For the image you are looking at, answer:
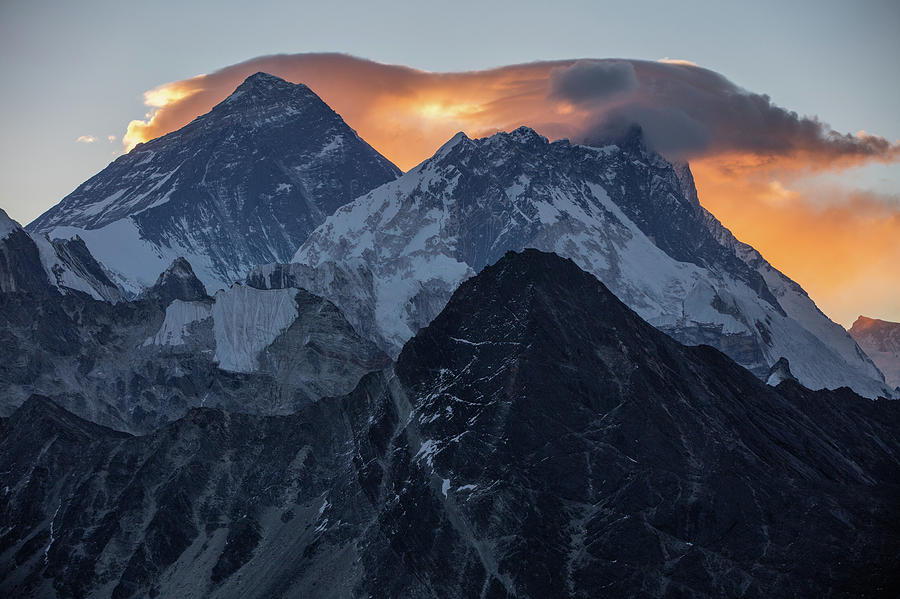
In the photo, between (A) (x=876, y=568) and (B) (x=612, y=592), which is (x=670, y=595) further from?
(A) (x=876, y=568)

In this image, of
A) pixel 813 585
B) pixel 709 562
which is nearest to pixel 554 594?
pixel 709 562

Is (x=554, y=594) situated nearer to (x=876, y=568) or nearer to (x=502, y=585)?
(x=502, y=585)

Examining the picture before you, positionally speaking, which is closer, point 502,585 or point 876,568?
point 876,568

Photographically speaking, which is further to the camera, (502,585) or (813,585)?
(502,585)

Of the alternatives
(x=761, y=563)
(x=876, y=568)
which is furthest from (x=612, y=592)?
(x=876, y=568)

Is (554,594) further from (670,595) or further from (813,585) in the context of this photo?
(813,585)

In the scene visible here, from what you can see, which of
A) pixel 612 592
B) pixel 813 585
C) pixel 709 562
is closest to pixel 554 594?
pixel 612 592

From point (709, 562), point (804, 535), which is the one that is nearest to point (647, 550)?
point (709, 562)

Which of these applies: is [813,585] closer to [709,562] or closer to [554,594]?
[709,562]
